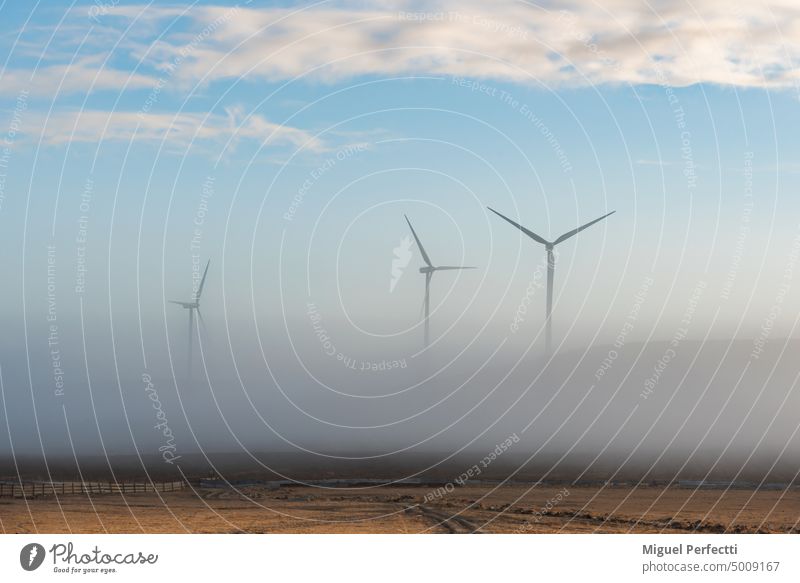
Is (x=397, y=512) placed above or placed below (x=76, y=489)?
below

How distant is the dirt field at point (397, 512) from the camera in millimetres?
63844

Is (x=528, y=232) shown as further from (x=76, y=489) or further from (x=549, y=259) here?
(x=76, y=489)

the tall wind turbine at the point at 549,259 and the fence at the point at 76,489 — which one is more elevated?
the tall wind turbine at the point at 549,259

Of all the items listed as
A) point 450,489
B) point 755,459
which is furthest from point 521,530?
point 755,459

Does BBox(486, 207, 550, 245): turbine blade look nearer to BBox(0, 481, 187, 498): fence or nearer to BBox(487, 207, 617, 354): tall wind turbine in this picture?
BBox(487, 207, 617, 354): tall wind turbine

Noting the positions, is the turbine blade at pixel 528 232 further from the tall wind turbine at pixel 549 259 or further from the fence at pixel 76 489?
the fence at pixel 76 489

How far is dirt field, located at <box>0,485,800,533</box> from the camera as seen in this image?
63.8 m

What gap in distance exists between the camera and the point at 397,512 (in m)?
70.5

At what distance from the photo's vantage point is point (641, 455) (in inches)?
6791

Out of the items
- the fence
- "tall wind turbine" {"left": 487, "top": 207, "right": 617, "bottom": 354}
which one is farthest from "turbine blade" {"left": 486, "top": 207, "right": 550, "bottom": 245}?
the fence

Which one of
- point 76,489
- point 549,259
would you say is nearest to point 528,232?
point 549,259

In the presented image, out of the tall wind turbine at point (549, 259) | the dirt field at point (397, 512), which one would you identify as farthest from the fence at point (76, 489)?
the tall wind turbine at point (549, 259)

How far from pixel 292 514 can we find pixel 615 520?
19340 millimetres
